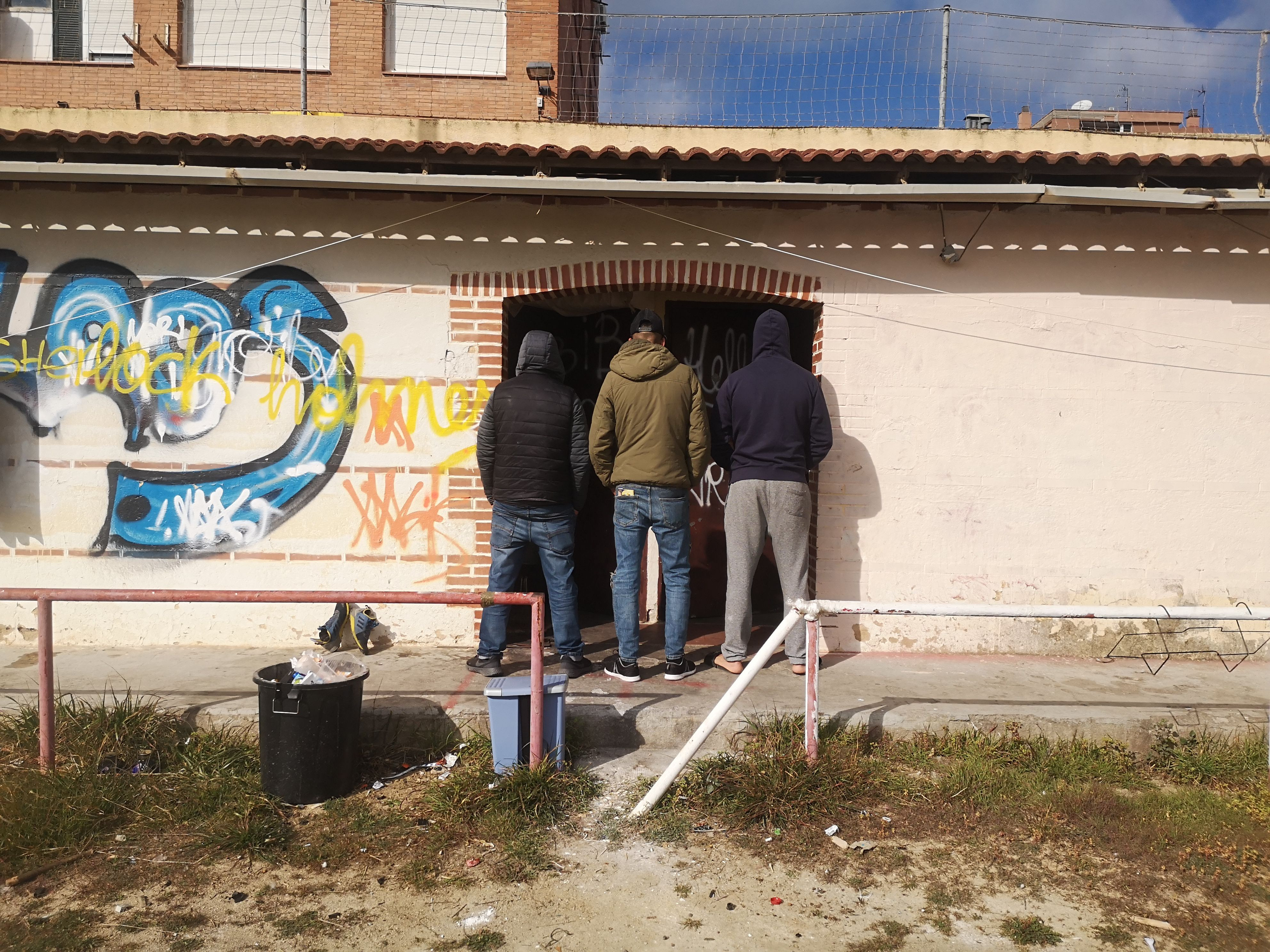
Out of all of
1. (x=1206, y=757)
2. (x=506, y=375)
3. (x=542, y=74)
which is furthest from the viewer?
(x=542, y=74)

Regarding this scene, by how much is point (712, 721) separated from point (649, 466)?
1624 millimetres

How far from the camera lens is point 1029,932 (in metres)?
3.12

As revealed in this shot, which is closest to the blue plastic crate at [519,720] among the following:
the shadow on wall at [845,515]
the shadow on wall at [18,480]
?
the shadow on wall at [845,515]

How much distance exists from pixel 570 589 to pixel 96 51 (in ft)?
32.6

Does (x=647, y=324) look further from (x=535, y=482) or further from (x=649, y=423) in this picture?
(x=535, y=482)

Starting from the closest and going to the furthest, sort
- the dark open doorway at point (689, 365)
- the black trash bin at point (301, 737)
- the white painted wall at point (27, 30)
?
1. the black trash bin at point (301, 737)
2. the dark open doorway at point (689, 365)
3. the white painted wall at point (27, 30)

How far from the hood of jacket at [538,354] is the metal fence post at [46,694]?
8.47ft

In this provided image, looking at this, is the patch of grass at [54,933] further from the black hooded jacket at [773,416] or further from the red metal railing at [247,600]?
the black hooded jacket at [773,416]

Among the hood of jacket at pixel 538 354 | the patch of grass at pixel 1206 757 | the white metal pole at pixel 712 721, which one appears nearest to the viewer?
the white metal pole at pixel 712 721

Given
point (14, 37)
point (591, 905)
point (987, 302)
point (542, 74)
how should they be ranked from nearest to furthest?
point (591, 905)
point (987, 302)
point (542, 74)
point (14, 37)

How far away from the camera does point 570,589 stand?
507cm

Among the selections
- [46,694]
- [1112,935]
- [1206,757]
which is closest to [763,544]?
[1206,757]

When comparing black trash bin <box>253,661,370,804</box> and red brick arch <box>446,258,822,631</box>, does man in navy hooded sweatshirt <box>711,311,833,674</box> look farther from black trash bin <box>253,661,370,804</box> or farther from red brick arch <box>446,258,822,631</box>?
black trash bin <box>253,661,370,804</box>

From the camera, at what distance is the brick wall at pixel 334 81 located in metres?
10.1
